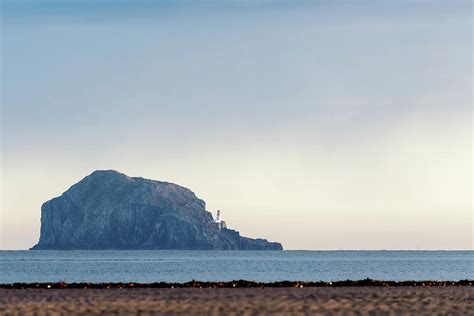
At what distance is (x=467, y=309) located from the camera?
124 feet

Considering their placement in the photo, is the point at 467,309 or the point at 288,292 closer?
the point at 467,309

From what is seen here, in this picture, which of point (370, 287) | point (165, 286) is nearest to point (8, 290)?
point (165, 286)

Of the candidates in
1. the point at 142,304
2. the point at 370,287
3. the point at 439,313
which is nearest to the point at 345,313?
the point at 439,313

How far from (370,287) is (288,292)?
5.35 meters

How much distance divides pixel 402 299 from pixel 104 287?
1530 cm

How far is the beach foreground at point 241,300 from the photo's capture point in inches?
1455

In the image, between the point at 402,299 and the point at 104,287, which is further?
the point at 104,287

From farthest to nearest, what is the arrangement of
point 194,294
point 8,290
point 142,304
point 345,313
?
point 8,290 → point 194,294 → point 142,304 → point 345,313

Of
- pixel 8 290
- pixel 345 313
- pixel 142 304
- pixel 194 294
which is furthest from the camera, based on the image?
pixel 8 290

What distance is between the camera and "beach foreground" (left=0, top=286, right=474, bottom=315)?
37.0 m

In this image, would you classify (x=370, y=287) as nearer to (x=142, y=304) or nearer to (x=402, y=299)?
(x=402, y=299)

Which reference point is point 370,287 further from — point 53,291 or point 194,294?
point 53,291

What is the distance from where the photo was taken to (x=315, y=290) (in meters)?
45.7

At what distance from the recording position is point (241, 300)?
40.5m
